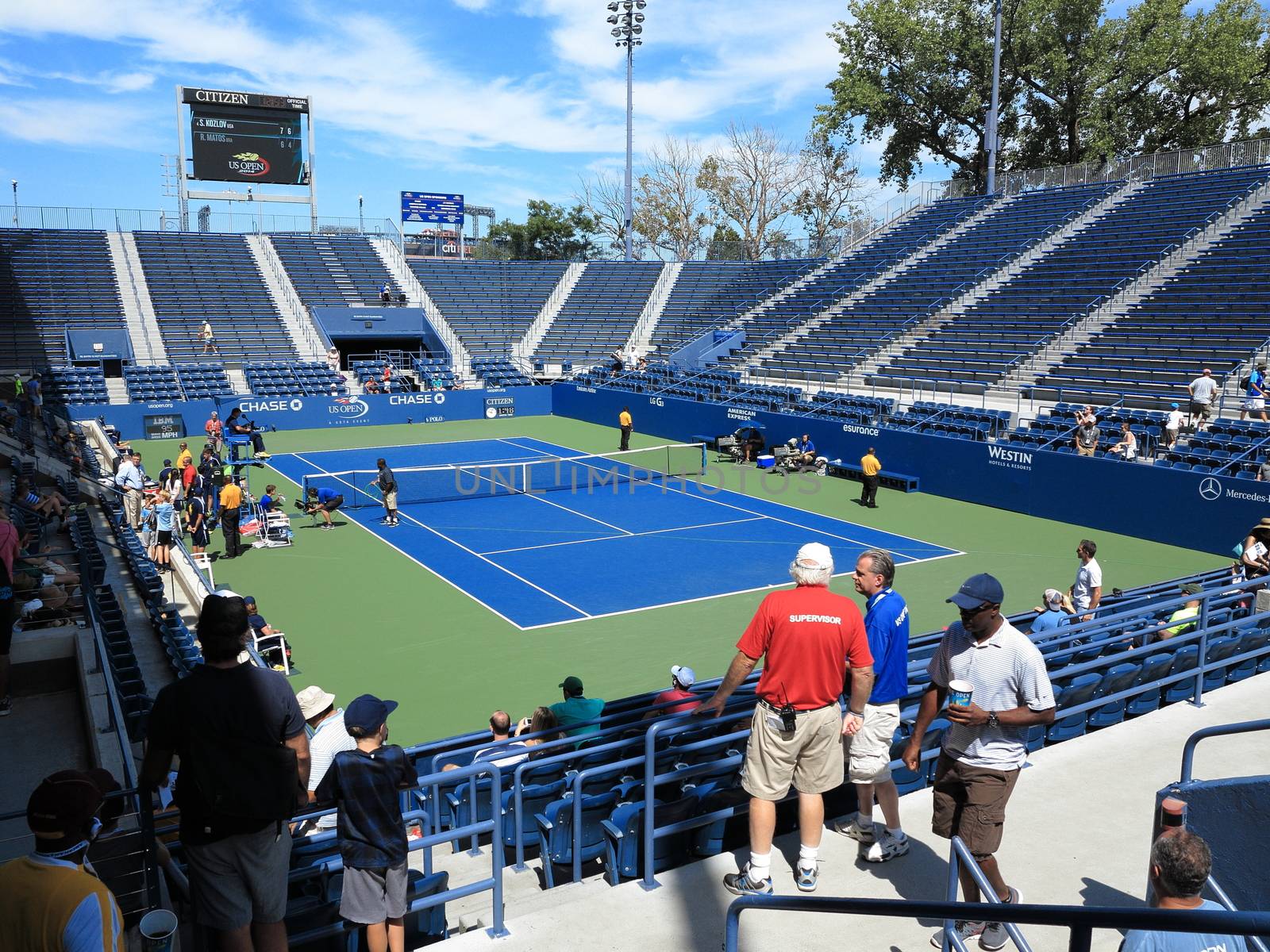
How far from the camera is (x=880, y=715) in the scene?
20.3ft

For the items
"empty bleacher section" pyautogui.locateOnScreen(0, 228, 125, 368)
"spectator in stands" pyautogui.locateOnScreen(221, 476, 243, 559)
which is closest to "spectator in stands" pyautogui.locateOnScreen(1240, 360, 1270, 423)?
"spectator in stands" pyautogui.locateOnScreen(221, 476, 243, 559)

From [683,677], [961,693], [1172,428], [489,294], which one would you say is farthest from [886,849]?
[489,294]

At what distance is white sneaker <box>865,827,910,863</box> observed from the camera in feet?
20.0

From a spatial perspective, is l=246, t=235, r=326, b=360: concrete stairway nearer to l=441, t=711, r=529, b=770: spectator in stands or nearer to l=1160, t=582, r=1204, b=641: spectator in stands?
l=441, t=711, r=529, b=770: spectator in stands

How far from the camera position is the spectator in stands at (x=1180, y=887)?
3.39m

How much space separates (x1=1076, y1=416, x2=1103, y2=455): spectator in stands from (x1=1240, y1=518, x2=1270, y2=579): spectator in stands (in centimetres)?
1134

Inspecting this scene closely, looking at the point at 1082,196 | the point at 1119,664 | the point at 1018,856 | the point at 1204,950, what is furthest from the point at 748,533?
the point at 1082,196

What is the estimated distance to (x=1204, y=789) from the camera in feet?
16.3

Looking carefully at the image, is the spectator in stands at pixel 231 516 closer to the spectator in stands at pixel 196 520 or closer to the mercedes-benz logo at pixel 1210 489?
the spectator in stands at pixel 196 520

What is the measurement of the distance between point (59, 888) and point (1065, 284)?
122ft

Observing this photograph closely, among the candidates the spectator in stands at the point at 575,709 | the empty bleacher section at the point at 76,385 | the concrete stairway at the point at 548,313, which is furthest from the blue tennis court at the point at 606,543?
the concrete stairway at the point at 548,313

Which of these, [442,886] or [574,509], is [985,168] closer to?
[574,509]

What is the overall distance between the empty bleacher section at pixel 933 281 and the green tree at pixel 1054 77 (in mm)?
8586

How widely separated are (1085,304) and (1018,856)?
30.9m
